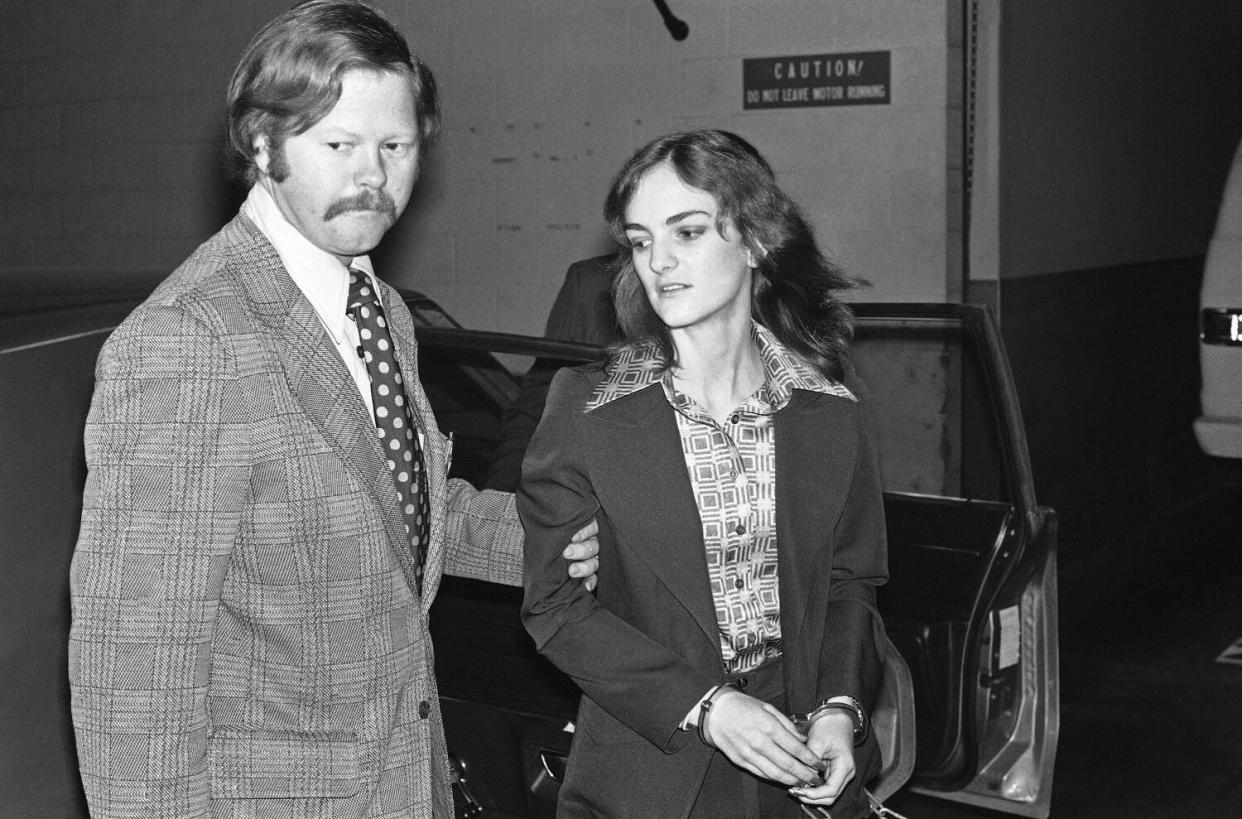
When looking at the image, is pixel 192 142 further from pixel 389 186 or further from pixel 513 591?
pixel 389 186

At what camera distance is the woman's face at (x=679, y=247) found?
1847 mm

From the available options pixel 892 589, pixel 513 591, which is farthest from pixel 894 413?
pixel 513 591

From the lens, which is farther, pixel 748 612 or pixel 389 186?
pixel 748 612

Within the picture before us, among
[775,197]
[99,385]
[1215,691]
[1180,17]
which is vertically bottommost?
[1215,691]

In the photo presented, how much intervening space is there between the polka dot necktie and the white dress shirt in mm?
21

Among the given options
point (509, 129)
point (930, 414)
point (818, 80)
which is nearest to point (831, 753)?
point (930, 414)

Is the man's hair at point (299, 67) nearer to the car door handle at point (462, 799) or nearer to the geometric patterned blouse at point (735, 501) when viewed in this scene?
the geometric patterned blouse at point (735, 501)

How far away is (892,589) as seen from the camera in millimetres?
3309

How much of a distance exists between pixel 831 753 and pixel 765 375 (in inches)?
20.9

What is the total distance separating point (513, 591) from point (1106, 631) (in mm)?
3437

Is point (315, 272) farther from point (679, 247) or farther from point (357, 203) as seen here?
point (679, 247)

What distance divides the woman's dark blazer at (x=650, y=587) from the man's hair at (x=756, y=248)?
0.37 ft

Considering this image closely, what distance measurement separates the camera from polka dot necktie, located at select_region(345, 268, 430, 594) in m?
1.73

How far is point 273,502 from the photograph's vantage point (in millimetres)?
1530
